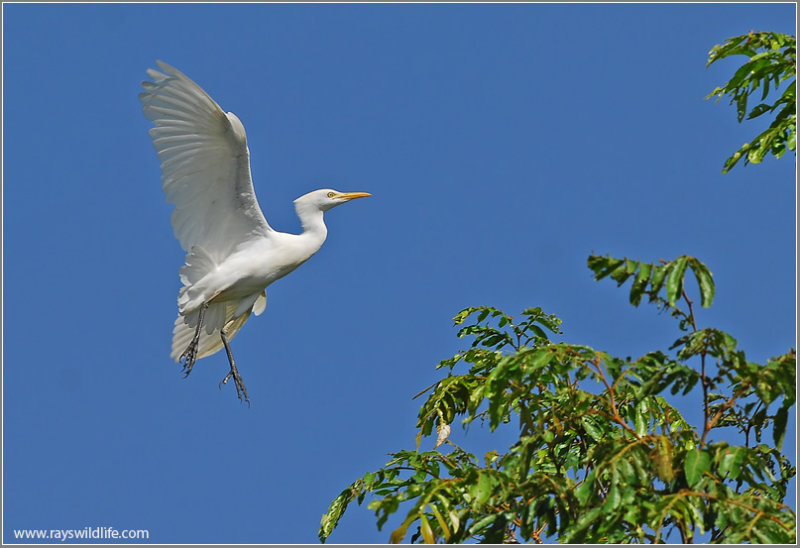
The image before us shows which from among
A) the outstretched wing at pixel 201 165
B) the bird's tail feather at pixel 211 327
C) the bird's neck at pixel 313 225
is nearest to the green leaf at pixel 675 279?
the outstretched wing at pixel 201 165

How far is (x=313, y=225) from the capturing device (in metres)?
8.57

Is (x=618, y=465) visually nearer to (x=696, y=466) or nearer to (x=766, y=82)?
(x=696, y=466)

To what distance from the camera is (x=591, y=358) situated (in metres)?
4.21

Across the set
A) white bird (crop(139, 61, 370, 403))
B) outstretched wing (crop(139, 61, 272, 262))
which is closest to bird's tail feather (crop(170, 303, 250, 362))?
white bird (crop(139, 61, 370, 403))

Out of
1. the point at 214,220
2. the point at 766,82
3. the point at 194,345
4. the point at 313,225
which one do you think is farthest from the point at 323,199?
the point at 766,82

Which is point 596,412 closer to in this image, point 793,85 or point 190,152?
point 793,85

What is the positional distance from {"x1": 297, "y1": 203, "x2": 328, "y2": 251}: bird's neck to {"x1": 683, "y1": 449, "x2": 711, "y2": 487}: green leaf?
4908 mm

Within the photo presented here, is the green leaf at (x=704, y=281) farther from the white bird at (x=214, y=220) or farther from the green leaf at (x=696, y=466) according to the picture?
the white bird at (x=214, y=220)

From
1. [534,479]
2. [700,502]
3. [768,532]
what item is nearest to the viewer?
[768,532]

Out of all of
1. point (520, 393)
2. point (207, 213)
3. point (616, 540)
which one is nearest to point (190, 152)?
point (207, 213)

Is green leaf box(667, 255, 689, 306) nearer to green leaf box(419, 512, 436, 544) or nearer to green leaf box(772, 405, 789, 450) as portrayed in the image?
green leaf box(772, 405, 789, 450)

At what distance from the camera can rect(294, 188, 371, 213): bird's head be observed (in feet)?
28.5

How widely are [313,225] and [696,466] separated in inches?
201

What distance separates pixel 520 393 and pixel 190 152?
4183 millimetres
